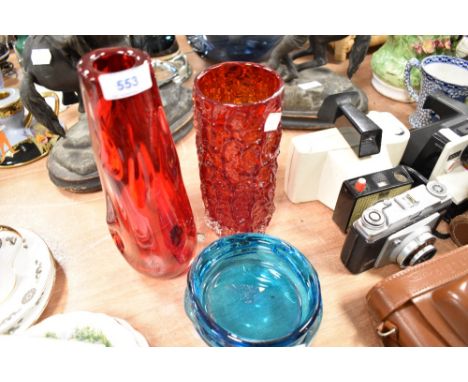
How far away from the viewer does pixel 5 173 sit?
52 centimetres

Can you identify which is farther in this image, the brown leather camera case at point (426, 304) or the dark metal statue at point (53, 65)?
the dark metal statue at point (53, 65)

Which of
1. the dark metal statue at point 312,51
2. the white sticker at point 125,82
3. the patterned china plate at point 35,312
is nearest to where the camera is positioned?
the white sticker at point 125,82

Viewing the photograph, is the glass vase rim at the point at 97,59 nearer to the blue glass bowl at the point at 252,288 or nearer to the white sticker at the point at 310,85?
the blue glass bowl at the point at 252,288

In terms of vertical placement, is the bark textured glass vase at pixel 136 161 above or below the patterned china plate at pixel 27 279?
above

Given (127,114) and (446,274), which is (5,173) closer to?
(127,114)

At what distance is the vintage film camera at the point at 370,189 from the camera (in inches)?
15.1

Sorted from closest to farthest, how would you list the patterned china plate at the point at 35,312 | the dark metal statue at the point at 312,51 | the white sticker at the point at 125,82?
the white sticker at the point at 125,82 < the patterned china plate at the point at 35,312 < the dark metal statue at the point at 312,51

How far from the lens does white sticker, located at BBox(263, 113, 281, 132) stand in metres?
0.33

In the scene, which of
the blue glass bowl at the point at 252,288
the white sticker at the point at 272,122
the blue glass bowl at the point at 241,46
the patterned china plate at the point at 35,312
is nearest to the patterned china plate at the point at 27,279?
the patterned china plate at the point at 35,312

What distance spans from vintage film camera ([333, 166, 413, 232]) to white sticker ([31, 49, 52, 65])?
367 mm

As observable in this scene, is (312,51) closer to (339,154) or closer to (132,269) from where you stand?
(339,154)

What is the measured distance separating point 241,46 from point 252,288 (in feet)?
1.36

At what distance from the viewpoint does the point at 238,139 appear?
0.34m

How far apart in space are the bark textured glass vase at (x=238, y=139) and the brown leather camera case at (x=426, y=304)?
0.15 m
